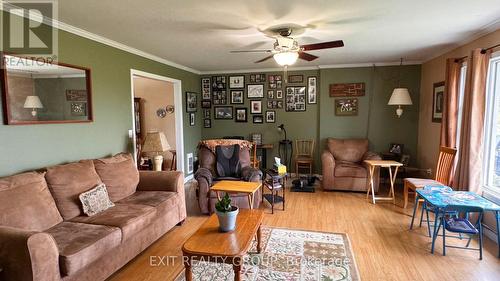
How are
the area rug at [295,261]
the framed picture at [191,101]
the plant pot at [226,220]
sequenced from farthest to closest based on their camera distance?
the framed picture at [191,101]
the area rug at [295,261]
the plant pot at [226,220]

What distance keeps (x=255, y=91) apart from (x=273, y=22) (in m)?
3.22

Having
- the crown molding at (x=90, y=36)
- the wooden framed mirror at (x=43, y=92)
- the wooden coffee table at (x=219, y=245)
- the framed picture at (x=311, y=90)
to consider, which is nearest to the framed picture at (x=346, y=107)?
the framed picture at (x=311, y=90)

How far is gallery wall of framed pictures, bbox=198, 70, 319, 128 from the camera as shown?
5934 millimetres

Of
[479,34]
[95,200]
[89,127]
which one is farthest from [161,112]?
[479,34]

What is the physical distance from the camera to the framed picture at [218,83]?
248 inches

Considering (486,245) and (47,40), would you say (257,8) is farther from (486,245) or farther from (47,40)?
(486,245)

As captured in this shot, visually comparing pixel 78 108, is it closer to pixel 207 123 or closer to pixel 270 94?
pixel 207 123

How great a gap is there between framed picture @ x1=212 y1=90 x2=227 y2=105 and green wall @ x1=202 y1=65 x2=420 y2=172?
95cm

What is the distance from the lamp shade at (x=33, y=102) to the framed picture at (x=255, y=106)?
408 cm

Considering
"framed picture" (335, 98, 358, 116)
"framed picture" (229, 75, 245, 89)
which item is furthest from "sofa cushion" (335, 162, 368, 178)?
"framed picture" (229, 75, 245, 89)

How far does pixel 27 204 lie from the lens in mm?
2203

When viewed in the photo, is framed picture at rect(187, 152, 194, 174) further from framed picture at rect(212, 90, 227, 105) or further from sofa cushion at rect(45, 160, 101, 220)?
sofa cushion at rect(45, 160, 101, 220)

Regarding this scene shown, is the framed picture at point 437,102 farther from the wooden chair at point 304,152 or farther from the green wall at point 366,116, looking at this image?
the wooden chair at point 304,152

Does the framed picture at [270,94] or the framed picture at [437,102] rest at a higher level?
the framed picture at [270,94]
